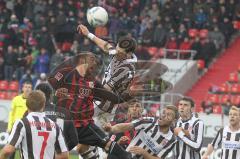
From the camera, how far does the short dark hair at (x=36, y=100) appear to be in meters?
8.71

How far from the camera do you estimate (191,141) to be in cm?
1171

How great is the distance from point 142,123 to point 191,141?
105 cm

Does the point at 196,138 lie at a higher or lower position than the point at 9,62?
lower

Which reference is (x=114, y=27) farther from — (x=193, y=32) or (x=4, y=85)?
(x=4, y=85)

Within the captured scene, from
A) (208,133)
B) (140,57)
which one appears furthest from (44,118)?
(140,57)

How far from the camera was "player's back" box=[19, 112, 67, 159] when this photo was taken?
8.96 m

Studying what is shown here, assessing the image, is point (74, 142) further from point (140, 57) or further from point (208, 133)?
point (140, 57)

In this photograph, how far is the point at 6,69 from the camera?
2647cm

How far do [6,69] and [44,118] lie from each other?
17710 millimetres

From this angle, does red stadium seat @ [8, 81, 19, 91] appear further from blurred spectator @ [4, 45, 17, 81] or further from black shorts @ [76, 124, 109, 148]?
black shorts @ [76, 124, 109, 148]

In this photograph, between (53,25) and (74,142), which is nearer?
(74,142)

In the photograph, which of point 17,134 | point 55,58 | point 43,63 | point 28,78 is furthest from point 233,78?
point 17,134

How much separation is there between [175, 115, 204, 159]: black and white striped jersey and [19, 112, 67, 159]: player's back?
3041mm

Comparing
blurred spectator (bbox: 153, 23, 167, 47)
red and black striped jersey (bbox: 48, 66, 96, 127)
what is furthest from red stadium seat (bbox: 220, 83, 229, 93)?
red and black striped jersey (bbox: 48, 66, 96, 127)
